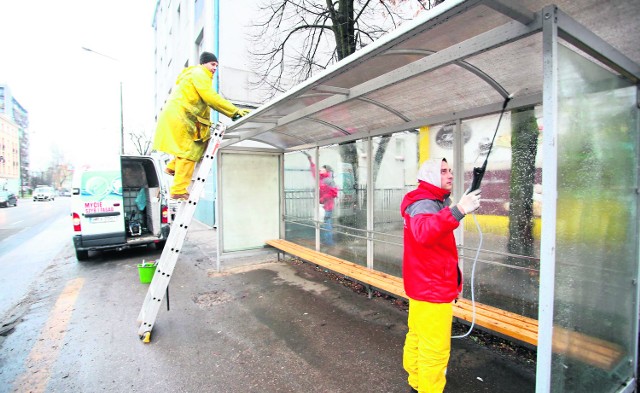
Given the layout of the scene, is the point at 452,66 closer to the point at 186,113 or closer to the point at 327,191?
the point at 186,113

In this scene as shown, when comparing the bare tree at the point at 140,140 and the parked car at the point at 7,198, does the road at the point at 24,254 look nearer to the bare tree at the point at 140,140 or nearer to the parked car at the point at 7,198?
the bare tree at the point at 140,140

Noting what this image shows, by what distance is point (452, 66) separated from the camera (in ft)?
9.02

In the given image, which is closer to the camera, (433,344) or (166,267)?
(433,344)

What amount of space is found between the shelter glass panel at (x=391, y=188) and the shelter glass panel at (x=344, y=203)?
27 centimetres

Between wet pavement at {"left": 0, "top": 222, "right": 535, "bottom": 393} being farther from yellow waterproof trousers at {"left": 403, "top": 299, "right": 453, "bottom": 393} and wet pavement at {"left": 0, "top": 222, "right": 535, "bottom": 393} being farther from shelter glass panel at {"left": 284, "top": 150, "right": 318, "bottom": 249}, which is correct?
shelter glass panel at {"left": 284, "top": 150, "right": 318, "bottom": 249}

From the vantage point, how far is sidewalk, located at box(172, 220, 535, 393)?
267cm

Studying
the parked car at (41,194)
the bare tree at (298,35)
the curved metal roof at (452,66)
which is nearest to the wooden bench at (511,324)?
the curved metal roof at (452,66)

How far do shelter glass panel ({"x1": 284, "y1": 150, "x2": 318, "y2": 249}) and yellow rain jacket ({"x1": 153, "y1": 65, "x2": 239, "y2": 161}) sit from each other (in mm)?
2841

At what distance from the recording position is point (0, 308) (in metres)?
4.44

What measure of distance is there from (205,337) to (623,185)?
389 centimetres

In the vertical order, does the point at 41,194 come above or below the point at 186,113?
below

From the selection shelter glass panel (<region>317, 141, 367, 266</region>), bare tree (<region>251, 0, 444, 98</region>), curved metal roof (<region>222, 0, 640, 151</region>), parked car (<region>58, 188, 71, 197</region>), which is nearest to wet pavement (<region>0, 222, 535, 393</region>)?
shelter glass panel (<region>317, 141, 367, 266</region>)

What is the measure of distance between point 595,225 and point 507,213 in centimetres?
130

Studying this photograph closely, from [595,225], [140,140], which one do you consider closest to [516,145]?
[595,225]
